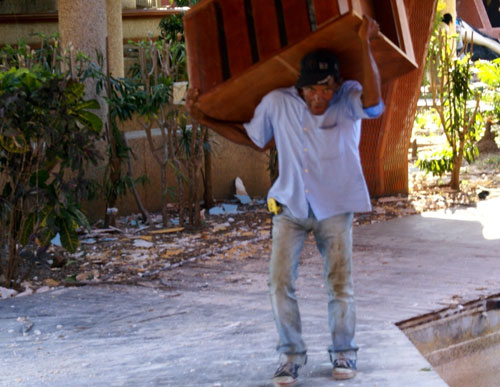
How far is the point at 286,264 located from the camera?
14.3 ft

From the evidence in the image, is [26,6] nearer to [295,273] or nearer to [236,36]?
[236,36]

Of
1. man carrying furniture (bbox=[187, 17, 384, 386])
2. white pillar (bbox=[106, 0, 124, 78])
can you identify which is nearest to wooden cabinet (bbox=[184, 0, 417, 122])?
man carrying furniture (bbox=[187, 17, 384, 386])

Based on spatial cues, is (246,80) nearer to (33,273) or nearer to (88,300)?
(88,300)

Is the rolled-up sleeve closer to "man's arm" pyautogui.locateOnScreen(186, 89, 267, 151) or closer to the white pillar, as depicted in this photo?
"man's arm" pyautogui.locateOnScreen(186, 89, 267, 151)

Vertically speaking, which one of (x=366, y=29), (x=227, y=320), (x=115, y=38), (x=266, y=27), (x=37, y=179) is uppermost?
(x=115, y=38)

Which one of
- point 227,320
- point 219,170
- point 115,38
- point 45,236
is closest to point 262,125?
point 227,320

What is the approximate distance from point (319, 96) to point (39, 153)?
303 cm

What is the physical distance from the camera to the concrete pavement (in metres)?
4.72

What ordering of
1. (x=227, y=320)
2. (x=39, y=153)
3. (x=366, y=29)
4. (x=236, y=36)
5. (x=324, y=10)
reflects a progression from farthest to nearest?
(x=39, y=153) < (x=227, y=320) < (x=236, y=36) < (x=324, y=10) < (x=366, y=29)

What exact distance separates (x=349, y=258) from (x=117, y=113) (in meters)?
4.85

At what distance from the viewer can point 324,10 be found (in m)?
4.35

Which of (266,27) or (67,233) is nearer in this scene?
(266,27)

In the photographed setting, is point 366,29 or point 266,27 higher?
point 266,27

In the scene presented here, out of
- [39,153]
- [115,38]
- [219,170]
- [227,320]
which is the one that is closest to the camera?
[227,320]
